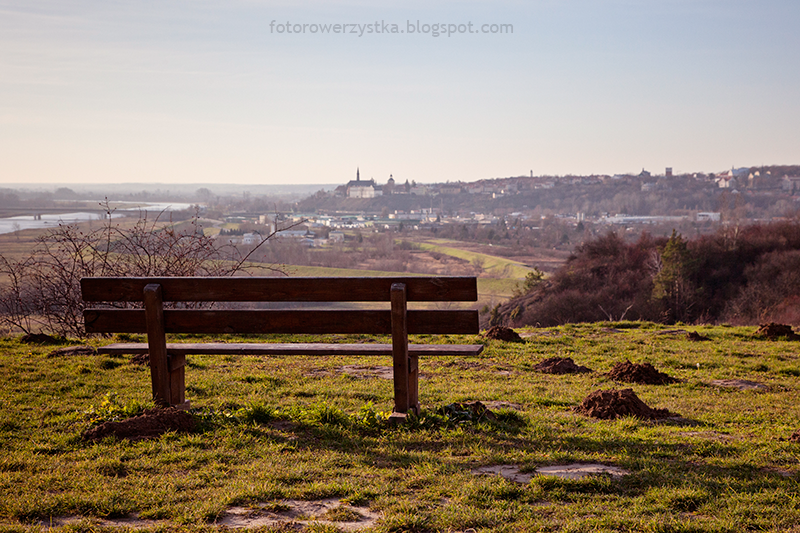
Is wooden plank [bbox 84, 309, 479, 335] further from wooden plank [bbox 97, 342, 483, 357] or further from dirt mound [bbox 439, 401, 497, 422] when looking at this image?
dirt mound [bbox 439, 401, 497, 422]

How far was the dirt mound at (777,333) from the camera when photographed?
486 inches

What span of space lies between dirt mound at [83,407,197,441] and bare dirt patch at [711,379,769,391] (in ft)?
21.4

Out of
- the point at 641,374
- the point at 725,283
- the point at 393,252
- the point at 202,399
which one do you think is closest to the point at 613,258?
the point at 725,283

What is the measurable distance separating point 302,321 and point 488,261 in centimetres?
7618

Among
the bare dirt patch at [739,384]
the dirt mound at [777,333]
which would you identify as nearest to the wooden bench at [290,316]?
the bare dirt patch at [739,384]

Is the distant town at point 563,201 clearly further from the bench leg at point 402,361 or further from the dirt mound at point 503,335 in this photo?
the bench leg at point 402,361

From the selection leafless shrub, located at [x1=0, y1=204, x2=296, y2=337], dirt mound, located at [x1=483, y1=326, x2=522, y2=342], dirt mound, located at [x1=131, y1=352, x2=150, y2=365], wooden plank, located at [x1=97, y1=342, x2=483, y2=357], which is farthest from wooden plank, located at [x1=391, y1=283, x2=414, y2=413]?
leafless shrub, located at [x1=0, y1=204, x2=296, y2=337]

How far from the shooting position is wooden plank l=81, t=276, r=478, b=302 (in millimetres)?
4750

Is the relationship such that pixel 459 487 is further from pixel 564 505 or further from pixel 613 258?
pixel 613 258

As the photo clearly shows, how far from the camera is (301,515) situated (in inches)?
129

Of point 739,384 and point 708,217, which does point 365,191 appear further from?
point 739,384

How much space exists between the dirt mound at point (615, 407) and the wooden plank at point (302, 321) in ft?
5.79

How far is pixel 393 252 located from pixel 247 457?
7276 centimetres

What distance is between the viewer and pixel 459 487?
3621mm
